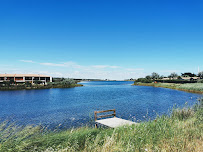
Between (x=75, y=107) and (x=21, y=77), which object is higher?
(x=21, y=77)

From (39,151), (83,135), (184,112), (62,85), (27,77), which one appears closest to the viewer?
(39,151)

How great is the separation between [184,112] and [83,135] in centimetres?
913

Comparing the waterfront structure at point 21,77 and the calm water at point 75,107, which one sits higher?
the waterfront structure at point 21,77

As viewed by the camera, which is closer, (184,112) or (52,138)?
(52,138)

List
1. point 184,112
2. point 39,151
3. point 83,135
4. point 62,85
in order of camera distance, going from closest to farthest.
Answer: point 39,151, point 83,135, point 184,112, point 62,85

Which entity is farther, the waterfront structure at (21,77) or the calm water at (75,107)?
the waterfront structure at (21,77)

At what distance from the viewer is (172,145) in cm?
593

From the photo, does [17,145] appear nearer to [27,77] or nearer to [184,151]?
[184,151]

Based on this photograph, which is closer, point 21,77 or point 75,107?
point 75,107

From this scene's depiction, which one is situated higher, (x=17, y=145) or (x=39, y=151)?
(x=17, y=145)

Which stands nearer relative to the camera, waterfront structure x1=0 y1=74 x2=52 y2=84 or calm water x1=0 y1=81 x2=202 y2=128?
calm water x1=0 y1=81 x2=202 y2=128

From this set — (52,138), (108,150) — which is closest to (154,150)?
(108,150)

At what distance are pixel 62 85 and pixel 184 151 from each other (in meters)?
79.8

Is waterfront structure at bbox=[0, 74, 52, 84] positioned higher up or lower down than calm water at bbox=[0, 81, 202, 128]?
higher up
